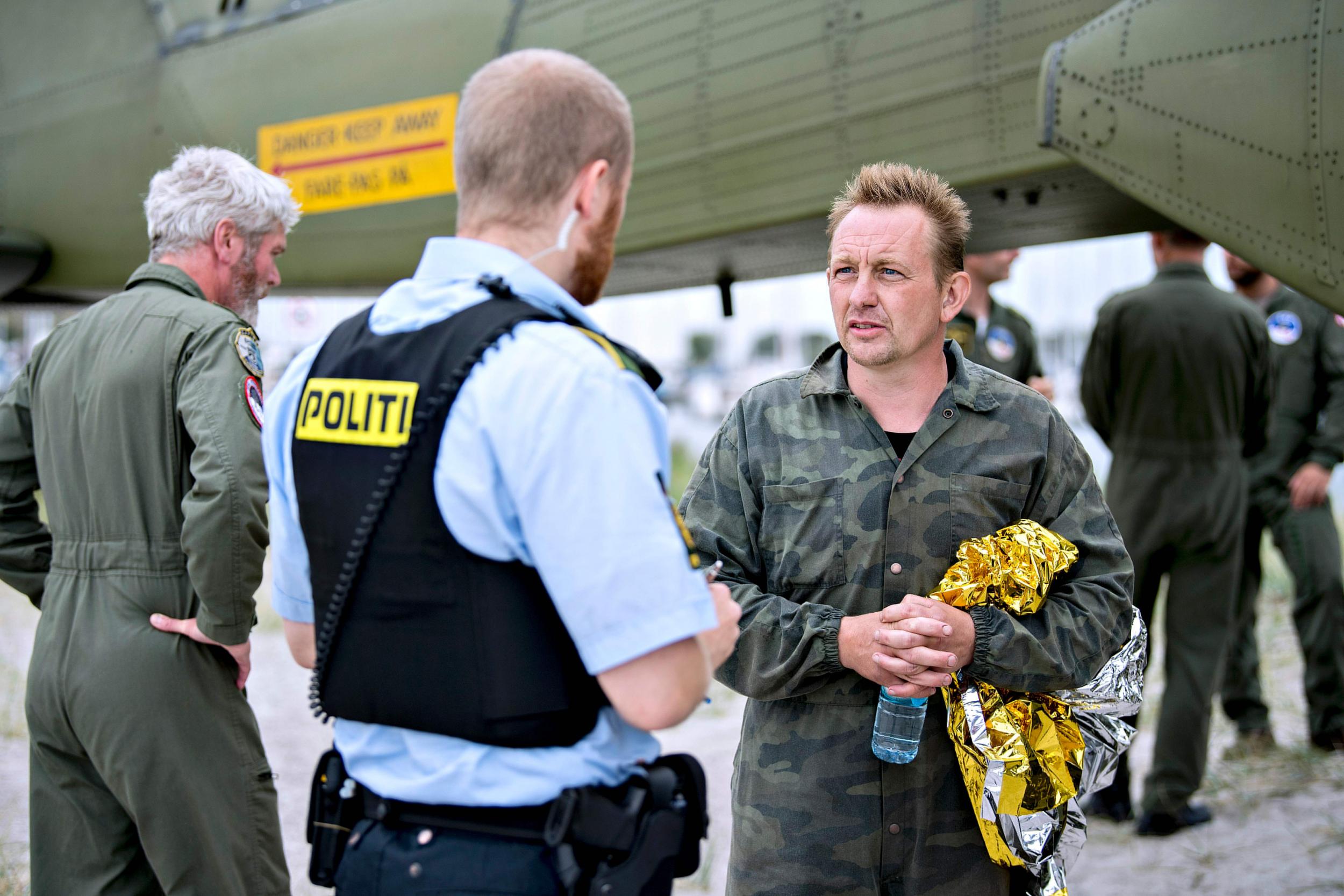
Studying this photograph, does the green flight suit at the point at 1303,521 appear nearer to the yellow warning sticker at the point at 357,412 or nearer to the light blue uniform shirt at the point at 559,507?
the light blue uniform shirt at the point at 559,507

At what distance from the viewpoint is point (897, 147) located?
139 inches

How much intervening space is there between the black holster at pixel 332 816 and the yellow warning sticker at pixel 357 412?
0.46 m

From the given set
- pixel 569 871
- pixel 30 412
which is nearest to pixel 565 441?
pixel 569 871

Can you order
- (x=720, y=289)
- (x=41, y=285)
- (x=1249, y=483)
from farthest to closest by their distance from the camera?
(x=41, y=285)
(x=1249, y=483)
(x=720, y=289)

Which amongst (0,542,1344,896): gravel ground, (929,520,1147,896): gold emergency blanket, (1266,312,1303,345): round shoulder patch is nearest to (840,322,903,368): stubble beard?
(929,520,1147,896): gold emergency blanket

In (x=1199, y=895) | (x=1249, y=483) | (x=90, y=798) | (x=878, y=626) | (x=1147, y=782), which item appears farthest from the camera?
(x=1249, y=483)

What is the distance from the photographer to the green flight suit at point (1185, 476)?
3975 millimetres

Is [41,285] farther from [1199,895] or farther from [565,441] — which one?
[1199,895]

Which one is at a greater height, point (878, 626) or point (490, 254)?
point (490, 254)

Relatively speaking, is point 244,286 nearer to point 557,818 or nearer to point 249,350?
point 249,350

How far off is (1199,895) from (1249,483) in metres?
2.35

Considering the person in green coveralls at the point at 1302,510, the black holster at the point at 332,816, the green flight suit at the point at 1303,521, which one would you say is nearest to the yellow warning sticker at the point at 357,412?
the black holster at the point at 332,816

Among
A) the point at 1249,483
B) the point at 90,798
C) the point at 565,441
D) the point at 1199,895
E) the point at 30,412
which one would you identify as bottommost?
the point at 1199,895

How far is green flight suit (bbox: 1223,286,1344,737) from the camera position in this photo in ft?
15.8
